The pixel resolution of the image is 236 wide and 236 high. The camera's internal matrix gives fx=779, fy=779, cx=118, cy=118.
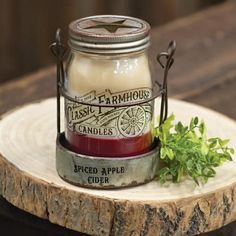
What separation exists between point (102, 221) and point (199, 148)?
169mm

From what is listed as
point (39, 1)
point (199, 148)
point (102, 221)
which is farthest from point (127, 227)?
point (39, 1)

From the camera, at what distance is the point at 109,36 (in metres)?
1.00

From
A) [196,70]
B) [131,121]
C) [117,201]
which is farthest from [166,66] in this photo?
[196,70]

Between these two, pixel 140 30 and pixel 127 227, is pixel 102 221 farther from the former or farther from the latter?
pixel 140 30

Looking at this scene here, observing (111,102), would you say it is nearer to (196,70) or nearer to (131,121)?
(131,121)

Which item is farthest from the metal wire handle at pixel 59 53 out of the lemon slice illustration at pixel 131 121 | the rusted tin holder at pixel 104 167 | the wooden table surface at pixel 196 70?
the wooden table surface at pixel 196 70

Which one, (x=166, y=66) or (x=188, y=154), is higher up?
(x=166, y=66)

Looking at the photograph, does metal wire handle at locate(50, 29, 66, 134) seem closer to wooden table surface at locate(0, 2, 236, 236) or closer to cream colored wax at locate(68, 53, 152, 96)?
cream colored wax at locate(68, 53, 152, 96)

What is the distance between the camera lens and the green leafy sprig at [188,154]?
107cm

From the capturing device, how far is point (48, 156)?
115 centimetres

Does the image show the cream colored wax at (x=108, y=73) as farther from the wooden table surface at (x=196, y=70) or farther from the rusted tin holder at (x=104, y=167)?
the wooden table surface at (x=196, y=70)

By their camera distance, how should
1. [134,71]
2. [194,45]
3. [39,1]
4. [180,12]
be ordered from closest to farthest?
[134,71] < [194,45] < [39,1] < [180,12]

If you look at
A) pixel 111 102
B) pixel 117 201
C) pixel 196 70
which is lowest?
pixel 196 70

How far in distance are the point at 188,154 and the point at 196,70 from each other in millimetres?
864
